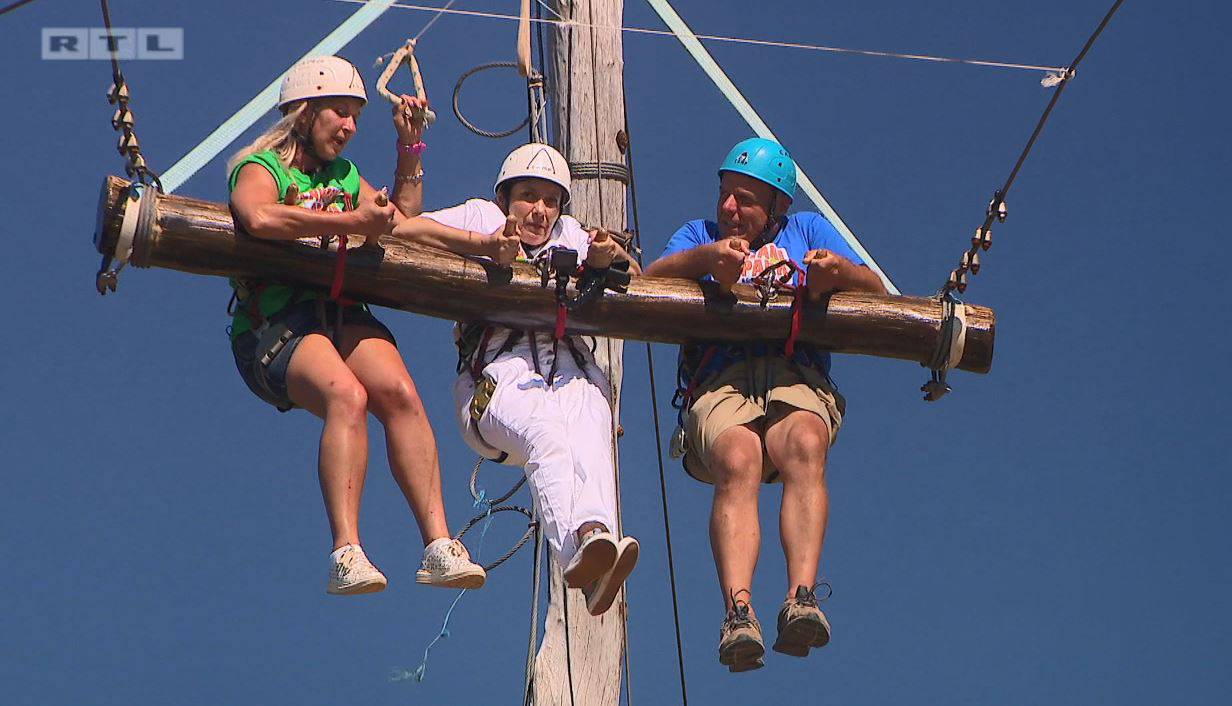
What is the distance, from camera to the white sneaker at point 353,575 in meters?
10.9

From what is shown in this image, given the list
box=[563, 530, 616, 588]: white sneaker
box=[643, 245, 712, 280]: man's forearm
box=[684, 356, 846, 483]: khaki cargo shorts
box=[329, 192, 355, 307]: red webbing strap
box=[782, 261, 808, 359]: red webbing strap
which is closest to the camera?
box=[563, 530, 616, 588]: white sneaker

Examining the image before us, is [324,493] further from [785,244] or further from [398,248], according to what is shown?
[785,244]

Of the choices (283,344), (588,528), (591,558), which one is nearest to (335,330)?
(283,344)

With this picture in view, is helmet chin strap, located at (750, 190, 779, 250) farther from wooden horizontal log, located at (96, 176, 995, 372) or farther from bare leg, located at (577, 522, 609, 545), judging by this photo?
bare leg, located at (577, 522, 609, 545)

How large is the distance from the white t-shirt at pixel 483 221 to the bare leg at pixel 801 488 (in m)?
1.14

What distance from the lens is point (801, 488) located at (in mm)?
11469

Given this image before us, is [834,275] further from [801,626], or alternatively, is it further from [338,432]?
[338,432]

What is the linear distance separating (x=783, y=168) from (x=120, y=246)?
2802 millimetres

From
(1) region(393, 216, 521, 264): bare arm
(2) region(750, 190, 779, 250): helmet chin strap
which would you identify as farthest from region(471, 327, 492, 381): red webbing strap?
(2) region(750, 190, 779, 250): helmet chin strap

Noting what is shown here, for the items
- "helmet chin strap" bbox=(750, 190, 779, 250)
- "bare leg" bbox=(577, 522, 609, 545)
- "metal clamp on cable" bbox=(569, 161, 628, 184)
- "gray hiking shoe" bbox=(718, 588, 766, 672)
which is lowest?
"gray hiking shoe" bbox=(718, 588, 766, 672)

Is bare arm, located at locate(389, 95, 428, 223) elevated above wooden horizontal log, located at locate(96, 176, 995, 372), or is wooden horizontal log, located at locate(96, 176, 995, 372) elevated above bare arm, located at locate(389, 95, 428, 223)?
bare arm, located at locate(389, 95, 428, 223)

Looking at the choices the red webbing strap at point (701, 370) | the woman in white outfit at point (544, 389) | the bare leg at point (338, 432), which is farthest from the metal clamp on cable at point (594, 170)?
the bare leg at point (338, 432)

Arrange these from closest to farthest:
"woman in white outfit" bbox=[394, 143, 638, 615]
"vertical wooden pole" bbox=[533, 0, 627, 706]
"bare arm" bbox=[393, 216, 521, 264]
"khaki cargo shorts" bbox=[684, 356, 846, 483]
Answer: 1. "woman in white outfit" bbox=[394, 143, 638, 615]
2. "bare arm" bbox=[393, 216, 521, 264]
3. "khaki cargo shorts" bbox=[684, 356, 846, 483]
4. "vertical wooden pole" bbox=[533, 0, 627, 706]

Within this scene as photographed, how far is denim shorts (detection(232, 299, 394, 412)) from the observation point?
11336 mm
